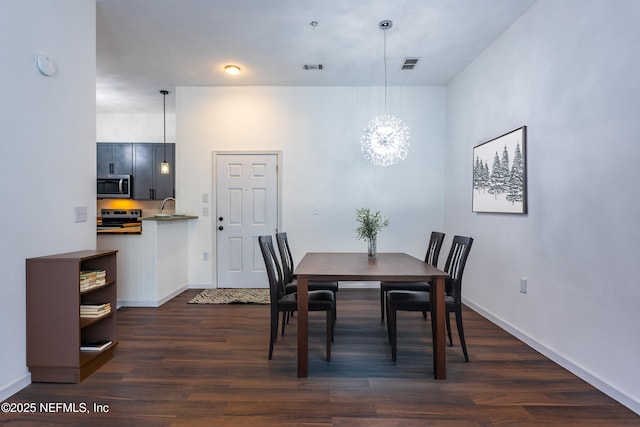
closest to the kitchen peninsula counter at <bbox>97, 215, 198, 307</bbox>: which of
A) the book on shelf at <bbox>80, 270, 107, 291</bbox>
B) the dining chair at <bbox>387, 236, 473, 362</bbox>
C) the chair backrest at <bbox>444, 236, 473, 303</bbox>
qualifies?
the book on shelf at <bbox>80, 270, 107, 291</bbox>

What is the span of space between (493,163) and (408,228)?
1641mm

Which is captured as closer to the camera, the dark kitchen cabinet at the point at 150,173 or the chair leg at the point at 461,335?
the chair leg at the point at 461,335

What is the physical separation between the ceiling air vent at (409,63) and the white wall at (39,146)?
10.3ft

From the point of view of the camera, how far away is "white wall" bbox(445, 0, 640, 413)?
1.92 m

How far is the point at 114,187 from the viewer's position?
5.63m

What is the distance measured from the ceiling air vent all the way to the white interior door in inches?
89.5

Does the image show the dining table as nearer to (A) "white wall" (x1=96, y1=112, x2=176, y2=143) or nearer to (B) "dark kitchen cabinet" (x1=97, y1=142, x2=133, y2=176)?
(B) "dark kitchen cabinet" (x1=97, y1=142, x2=133, y2=176)

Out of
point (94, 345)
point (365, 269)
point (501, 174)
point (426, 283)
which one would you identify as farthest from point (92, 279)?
point (501, 174)

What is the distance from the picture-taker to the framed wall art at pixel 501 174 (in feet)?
9.45

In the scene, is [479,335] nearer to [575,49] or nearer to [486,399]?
[486,399]

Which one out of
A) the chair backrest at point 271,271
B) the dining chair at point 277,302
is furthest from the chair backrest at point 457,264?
the chair backrest at point 271,271

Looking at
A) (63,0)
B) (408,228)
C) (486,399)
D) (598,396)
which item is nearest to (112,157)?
(63,0)

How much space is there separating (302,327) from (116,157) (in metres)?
5.14

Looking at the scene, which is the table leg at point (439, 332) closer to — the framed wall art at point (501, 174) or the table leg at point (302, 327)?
the table leg at point (302, 327)
